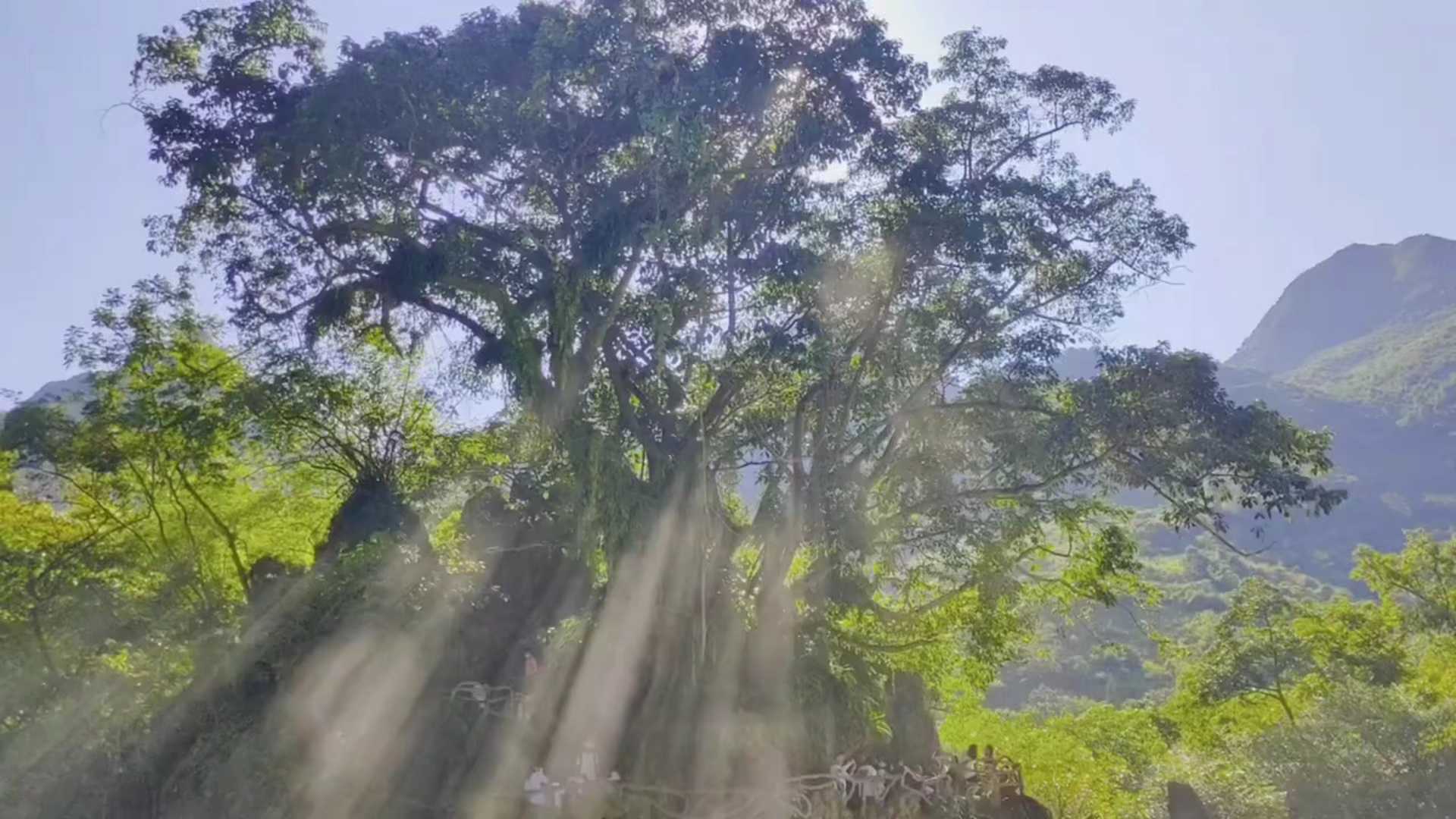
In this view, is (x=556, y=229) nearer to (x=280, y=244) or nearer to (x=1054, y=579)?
(x=280, y=244)

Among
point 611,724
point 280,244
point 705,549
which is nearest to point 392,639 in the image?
point 611,724

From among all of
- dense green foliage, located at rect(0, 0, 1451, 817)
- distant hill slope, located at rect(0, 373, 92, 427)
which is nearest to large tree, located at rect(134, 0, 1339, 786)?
dense green foliage, located at rect(0, 0, 1451, 817)

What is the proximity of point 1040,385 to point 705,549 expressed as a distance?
410 centimetres

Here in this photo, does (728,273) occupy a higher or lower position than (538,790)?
higher

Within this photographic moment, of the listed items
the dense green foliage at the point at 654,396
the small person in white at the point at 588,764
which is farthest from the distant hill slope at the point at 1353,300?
the small person in white at the point at 588,764

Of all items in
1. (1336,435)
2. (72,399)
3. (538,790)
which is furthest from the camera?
(1336,435)

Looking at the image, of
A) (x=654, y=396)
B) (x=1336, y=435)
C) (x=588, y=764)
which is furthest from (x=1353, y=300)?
(x=588, y=764)

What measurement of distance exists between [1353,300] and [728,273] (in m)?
156

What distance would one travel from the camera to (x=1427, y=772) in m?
12.1

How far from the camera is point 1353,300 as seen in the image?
139 metres

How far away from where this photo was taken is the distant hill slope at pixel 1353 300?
429 ft

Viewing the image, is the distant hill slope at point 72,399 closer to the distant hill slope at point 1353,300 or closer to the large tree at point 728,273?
Result: the large tree at point 728,273

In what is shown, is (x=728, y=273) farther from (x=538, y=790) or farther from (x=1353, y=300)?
(x=1353, y=300)

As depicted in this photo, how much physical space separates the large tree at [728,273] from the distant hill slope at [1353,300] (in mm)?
131774
